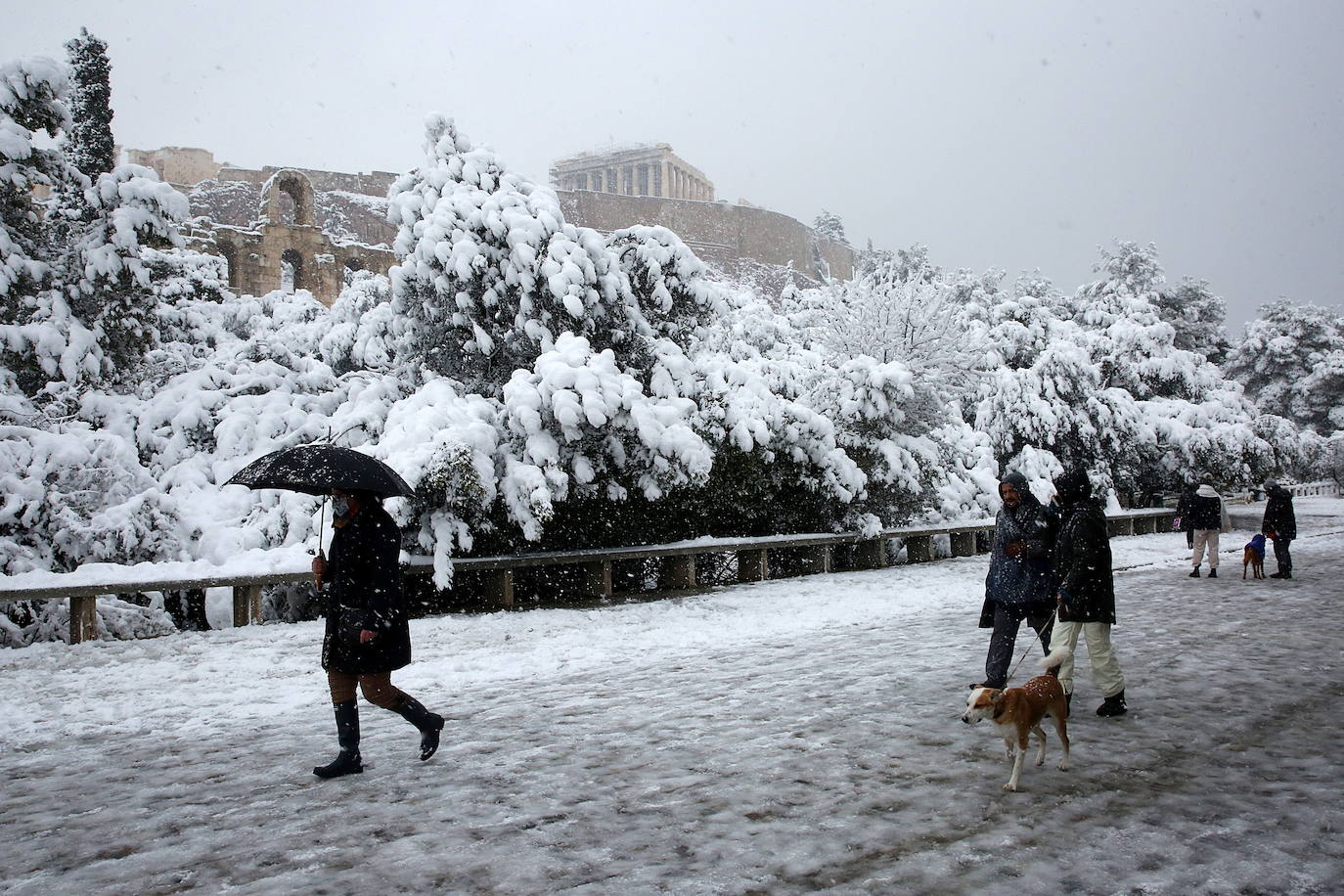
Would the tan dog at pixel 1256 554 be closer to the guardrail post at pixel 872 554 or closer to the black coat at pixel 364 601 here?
the guardrail post at pixel 872 554

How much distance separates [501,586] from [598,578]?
1527 millimetres

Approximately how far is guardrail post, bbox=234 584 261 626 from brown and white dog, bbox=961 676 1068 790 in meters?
8.66

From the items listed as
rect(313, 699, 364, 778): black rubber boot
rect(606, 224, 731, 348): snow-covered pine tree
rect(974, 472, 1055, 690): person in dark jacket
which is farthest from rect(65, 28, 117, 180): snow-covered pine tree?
rect(974, 472, 1055, 690): person in dark jacket

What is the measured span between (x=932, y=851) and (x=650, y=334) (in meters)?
11.1

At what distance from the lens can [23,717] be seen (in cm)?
652

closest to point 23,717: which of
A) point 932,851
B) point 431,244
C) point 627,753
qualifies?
point 627,753

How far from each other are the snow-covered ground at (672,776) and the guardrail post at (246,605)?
3.79 feet

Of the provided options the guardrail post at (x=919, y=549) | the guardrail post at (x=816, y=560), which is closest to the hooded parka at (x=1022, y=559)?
the guardrail post at (x=816, y=560)

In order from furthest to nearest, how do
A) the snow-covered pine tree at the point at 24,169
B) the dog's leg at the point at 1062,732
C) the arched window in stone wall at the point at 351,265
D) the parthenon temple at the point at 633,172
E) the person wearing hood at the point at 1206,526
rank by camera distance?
the parthenon temple at the point at 633,172
the arched window in stone wall at the point at 351,265
the person wearing hood at the point at 1206,526
the snow-covered pine tree at the point at 24,169
the dog's leg at the point at 1062,732

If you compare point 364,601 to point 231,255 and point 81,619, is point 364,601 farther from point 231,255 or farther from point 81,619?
point 231,255

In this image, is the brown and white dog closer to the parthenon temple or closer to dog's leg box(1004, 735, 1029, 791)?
dog's leg box(1004, 735, 1029, 791)

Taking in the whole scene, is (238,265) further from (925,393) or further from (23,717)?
(23,717)

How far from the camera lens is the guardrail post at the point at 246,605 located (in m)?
10.5

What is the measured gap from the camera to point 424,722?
16.9ft
